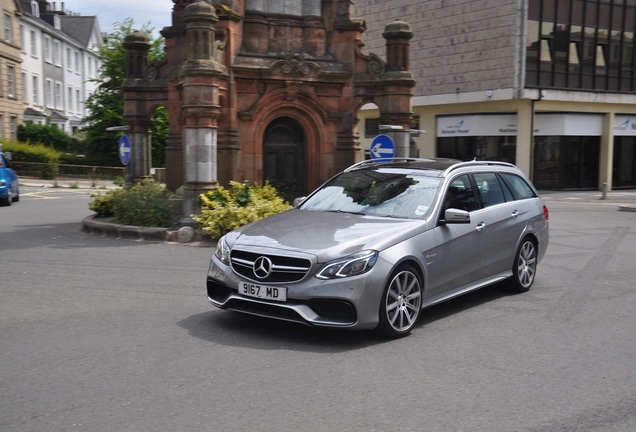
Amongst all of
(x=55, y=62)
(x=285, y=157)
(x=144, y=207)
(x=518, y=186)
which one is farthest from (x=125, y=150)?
(x=55, y=62)

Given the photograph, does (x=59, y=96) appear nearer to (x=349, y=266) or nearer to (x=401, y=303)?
(x=401, y=303)

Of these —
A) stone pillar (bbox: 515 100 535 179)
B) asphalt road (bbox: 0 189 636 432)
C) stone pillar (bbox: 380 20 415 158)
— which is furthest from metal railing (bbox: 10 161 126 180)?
asphalt road (bbox: 0 189 636 432)

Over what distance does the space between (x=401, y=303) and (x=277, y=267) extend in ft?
4.03

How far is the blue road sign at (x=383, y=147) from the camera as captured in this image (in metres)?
16.0

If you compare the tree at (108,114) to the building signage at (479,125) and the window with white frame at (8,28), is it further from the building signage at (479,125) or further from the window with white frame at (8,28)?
the building signage at (479,125)

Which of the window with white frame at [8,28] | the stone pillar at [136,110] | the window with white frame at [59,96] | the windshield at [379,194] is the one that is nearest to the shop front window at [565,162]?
the stone pillar at [136,110]

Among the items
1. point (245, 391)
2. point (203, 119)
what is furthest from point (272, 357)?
point (203, 119)

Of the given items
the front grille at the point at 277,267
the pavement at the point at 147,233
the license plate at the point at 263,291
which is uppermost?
the front grille at the point at 277,267

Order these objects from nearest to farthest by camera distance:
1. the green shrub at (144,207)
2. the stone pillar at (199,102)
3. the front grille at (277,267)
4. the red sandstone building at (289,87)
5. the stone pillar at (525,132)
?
the front grille at (277,267)
the stone pillar at (199,102)
the green shrub at (144,207)
the red sandstone building at (289,87)
the stone pillar at (525,132)

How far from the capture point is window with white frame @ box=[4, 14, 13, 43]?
158ft

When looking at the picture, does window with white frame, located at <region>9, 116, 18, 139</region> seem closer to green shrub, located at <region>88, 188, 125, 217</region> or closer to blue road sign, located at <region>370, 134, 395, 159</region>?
green shrub, located at <region>88, 188, 125, 217</region>

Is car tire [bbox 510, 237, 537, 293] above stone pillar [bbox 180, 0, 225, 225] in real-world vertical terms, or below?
below

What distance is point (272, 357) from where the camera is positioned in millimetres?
5930

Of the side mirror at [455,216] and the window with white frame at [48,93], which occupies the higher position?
the window with white frame at [48,93]
